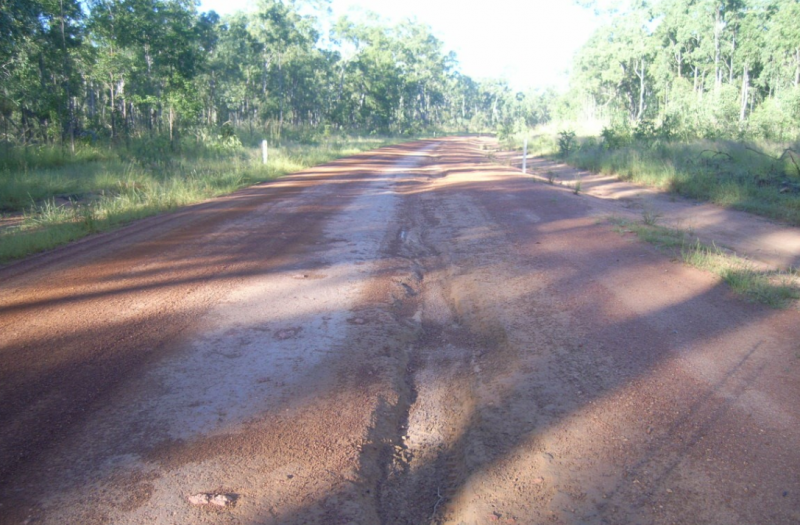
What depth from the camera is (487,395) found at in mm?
3963

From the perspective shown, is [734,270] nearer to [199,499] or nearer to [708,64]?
[199,499]

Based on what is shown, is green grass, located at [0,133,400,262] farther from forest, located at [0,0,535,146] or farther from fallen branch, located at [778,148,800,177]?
fallen branch, located at [778,148,800,177]

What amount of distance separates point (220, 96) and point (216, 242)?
1599 inches

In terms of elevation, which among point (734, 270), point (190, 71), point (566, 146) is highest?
point (190, 71)

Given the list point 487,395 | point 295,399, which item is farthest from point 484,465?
point 295,399

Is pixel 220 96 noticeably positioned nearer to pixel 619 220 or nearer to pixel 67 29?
pixel 67 29

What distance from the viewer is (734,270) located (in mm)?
6449

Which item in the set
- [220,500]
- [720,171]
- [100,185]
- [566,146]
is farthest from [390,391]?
[566,146]

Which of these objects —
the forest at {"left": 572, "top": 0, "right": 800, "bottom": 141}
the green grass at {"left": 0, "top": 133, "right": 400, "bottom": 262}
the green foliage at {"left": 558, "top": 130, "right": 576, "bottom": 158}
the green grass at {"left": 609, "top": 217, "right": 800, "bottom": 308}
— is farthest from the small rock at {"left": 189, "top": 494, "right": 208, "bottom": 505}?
the green foliage at {"left": 558, "top": 130, "right": 576, "bottom": 158}

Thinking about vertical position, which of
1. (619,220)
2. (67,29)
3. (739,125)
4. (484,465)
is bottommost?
(484,465)

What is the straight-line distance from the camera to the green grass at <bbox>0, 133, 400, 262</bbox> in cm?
940

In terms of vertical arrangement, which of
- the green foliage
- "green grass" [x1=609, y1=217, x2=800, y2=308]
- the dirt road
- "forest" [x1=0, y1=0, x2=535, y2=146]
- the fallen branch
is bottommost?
the dirt road

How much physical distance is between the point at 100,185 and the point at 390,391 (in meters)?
12.7

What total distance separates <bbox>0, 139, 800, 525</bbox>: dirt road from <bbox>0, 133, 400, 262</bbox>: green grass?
81.7 inches
